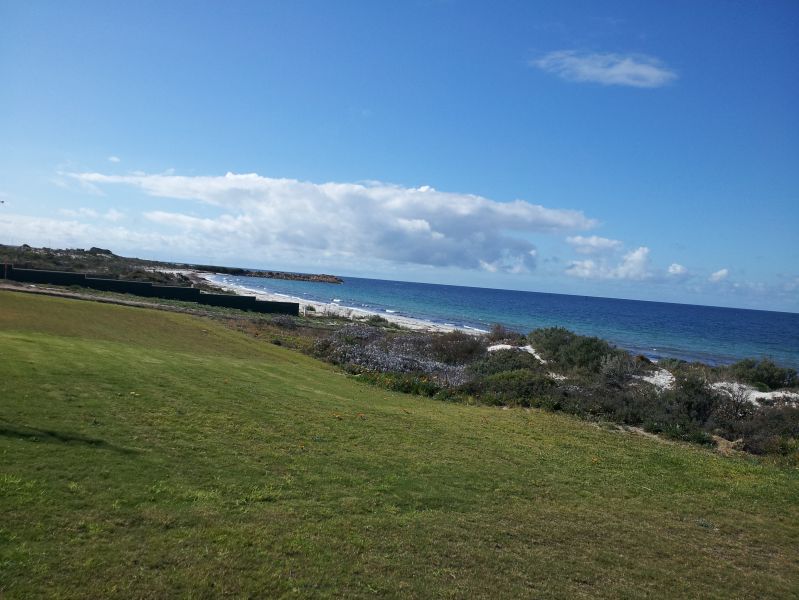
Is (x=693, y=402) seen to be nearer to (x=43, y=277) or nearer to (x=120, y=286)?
(x=120, y=286)

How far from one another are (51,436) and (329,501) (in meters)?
4.50

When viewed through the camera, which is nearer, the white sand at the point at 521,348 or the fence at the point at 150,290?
the white sand at the point at 521,348

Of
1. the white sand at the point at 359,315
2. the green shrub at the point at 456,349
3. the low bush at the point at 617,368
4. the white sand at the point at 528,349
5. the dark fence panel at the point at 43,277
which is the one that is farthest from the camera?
the white sand at the point at 359,315

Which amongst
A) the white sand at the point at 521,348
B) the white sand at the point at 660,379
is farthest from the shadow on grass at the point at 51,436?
the white sand at the point at 521,348

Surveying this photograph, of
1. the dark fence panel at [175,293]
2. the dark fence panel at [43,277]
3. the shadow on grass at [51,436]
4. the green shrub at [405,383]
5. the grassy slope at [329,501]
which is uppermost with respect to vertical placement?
the dark fence panel at [43,277]

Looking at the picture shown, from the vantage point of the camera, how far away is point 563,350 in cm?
3167

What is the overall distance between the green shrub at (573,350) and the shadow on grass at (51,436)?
23.7 m

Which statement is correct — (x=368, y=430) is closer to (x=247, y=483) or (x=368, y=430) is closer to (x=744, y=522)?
(x=247, y=483)

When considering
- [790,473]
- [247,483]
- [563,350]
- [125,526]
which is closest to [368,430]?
[247,483]

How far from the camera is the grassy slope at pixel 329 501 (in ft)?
21.0

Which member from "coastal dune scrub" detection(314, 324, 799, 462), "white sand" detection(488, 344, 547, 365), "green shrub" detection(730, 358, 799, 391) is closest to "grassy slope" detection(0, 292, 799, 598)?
"coastal dune scrub" detection(314, 324, 799, 462)

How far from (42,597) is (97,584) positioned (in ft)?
1.52

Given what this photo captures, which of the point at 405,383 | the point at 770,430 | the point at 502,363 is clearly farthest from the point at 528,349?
the point at 770,430

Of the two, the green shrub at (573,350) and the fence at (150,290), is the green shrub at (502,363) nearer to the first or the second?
the green shrub at (573,350)
